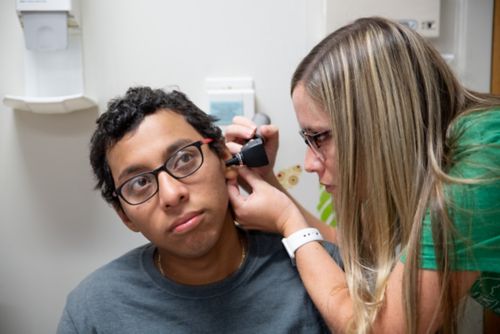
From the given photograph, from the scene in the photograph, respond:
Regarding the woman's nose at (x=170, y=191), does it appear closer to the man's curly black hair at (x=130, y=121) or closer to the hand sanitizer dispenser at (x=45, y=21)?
the man's curly black hair at (x=130, y=121)

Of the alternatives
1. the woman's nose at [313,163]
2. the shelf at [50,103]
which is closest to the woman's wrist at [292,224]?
the woman's nose at [313,163]

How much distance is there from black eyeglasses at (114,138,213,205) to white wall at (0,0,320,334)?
0.52 meters

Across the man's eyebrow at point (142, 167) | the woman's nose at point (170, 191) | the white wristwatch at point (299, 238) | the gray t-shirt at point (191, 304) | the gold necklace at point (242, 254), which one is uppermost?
the man's eyebrow at point (142, 167)

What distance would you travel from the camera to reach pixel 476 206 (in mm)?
808

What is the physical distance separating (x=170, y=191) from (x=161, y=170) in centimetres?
6

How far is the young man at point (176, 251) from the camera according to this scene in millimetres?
1069

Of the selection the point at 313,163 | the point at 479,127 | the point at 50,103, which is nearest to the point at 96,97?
the point at 50,103

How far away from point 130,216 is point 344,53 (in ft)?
2.00

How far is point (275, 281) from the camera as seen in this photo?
3.82 ft

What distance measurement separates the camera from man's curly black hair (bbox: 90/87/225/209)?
111cm

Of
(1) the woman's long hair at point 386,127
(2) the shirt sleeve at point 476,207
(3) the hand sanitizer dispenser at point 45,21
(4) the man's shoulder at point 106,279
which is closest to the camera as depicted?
(2) the shirt sleeve at point 476,207

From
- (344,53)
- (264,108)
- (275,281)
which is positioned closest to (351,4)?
(264,108)

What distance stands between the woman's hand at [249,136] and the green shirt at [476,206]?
472mm

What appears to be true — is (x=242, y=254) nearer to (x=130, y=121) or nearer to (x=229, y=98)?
(x=130, y=121)
